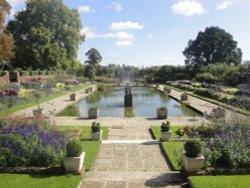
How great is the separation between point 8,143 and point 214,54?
63.2 meters

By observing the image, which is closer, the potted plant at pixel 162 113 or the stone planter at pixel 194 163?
the stone planter at pixel 194 163

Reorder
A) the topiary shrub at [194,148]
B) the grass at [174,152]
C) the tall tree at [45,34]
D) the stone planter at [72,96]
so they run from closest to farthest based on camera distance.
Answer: the topiary shrub at [194,148] → the grass at [174,152] → the stone planter at [72,96] → the tall tree at [45,34]

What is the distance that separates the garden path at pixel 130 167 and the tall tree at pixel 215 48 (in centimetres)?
5324

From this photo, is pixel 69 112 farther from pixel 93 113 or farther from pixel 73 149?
pixel 73 149

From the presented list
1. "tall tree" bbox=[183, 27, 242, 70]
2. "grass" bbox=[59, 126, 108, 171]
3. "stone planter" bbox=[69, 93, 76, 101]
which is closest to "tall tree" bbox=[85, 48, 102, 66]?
"tall tree" bbox=[183, 27, 242, 70]

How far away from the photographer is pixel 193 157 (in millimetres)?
6938

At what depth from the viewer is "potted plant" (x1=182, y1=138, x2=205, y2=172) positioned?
22.4ft

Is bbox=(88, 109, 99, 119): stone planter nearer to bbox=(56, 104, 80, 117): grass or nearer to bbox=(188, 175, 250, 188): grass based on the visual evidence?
bbox=(56, 104, 80, 117): grass

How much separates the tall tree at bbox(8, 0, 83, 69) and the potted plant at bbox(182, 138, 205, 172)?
3727 centimetres

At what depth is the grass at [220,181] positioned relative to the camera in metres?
6.01

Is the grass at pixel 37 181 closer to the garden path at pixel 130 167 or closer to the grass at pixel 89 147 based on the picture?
the garden path at pixel 130 167

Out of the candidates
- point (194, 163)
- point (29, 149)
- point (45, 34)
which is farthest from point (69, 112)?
point (45, 34)

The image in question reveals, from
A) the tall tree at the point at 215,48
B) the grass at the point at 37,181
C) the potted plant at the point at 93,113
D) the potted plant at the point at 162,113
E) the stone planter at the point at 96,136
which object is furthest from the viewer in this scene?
the tall tree at the point at 215,48

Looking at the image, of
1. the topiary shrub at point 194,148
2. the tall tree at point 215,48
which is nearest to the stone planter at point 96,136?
the topiary shrub at point 194,148
